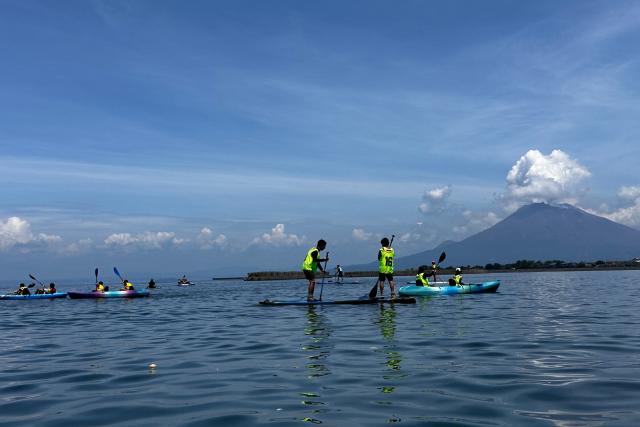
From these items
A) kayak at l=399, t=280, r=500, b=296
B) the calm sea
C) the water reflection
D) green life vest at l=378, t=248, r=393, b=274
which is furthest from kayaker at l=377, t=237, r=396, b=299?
kayak at l=399, t=280, r=500, b=296

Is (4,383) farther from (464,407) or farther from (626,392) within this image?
(626,392)

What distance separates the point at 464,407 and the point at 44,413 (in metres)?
6.02

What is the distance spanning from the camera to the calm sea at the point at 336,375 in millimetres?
7355

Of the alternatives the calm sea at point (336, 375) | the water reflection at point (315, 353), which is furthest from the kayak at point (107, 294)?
the water reflection at point (315, 353)

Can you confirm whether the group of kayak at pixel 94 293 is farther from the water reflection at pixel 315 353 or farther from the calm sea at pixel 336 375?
the water reflection at pixel 315 353

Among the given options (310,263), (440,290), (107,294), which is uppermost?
(310,263)

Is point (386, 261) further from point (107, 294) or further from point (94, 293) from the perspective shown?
point (94, 293)

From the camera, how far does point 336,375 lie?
32.0 ft

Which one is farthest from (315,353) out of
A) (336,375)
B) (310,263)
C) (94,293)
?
(94,293)

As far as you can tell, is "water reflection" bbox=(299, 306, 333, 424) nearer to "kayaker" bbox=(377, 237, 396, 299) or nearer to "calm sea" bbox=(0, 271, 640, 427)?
"calm sea" bbox=(0, 271, 640, 427)

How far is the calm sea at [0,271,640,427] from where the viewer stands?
736cm

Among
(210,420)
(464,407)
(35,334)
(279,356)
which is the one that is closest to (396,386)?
(464,407)

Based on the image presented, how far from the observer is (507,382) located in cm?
884

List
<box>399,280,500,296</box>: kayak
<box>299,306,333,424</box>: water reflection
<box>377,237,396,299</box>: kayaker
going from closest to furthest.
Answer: <box>299,306,333,424</box>: water reflection
<box>377,237,396,299</box>: kayaker
<box>399,280,500,296</box>: kayak
